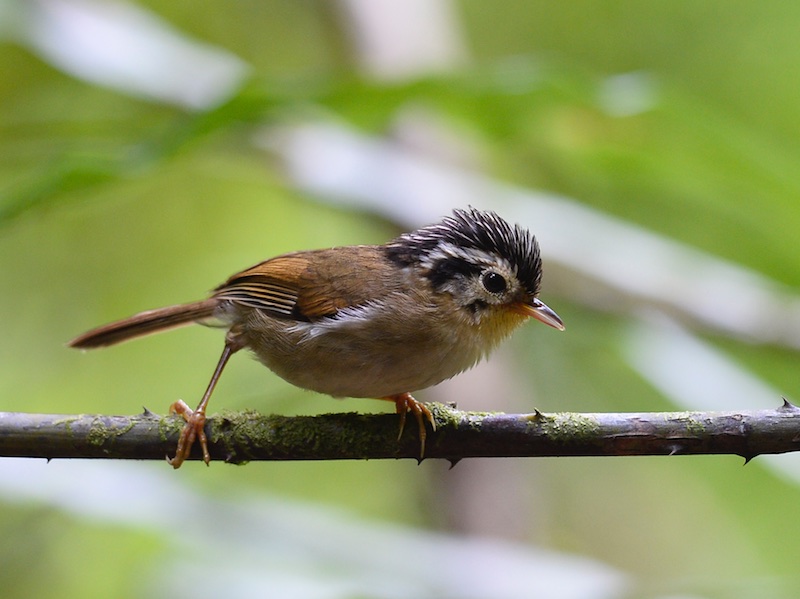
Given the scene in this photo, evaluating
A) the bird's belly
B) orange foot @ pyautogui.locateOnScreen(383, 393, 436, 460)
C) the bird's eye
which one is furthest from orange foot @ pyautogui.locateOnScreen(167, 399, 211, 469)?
the bird's eye

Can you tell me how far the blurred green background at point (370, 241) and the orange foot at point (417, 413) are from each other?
85cm

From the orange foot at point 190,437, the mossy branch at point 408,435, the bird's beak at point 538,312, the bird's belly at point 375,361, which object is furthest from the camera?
the bird's beak at point 538,312

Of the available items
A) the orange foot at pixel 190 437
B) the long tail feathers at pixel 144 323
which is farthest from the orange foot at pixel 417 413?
the long tail feathers at pixel 144 323

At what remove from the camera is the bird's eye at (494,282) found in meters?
3.61

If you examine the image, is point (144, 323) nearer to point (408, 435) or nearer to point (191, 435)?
point (191, 435)

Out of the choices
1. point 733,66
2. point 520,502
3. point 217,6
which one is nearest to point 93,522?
point 520,502

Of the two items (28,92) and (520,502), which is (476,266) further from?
(28,92)

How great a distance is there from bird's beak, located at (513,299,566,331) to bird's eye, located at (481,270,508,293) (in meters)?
0.09

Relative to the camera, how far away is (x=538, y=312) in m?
3.59

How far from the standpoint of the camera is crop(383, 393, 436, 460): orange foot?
3018 millimetres

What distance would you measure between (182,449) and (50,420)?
423mm

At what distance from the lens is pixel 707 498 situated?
7.54 metres

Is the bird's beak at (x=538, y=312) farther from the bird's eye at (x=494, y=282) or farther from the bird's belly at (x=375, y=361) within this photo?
the bird's belly at (x=375, y=361)

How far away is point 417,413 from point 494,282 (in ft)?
2.29
